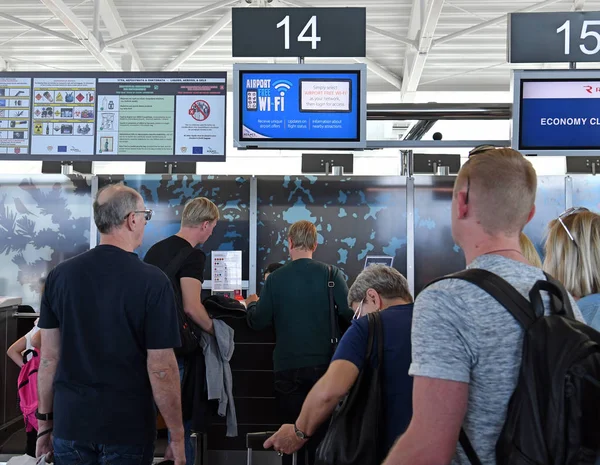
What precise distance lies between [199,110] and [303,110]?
2.69 feet

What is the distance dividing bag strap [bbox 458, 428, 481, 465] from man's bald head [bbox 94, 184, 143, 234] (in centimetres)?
155

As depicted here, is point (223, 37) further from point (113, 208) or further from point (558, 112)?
point (113, 208)

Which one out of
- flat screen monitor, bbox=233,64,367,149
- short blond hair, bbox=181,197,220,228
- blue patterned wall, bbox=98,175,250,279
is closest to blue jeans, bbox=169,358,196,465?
short blond hair, bbox=181,197,220,228

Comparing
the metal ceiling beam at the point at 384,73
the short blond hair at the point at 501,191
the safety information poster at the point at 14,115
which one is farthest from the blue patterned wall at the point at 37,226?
the metal ceiling beam at the point at 384,73

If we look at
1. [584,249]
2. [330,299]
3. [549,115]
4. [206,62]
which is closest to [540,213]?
[549,115]

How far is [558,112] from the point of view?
14.1ft

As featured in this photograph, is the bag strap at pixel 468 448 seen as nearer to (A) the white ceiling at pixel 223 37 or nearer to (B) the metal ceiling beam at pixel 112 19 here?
(A) the white ceiling at pixel 223 37

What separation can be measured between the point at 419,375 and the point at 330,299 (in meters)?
2.31

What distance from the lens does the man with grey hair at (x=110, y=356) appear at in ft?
7.43

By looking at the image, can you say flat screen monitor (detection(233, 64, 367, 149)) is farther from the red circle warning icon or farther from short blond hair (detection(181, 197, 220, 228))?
short blond hair (detection(181, 197, 220, 228))

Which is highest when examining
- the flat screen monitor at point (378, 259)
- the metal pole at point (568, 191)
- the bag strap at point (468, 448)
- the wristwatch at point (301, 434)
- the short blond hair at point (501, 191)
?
the metal pole at point (568, 191)

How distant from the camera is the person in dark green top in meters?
3.48

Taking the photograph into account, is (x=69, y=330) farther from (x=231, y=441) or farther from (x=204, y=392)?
(x=231, y=441)

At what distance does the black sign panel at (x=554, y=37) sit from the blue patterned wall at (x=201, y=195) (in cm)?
301
